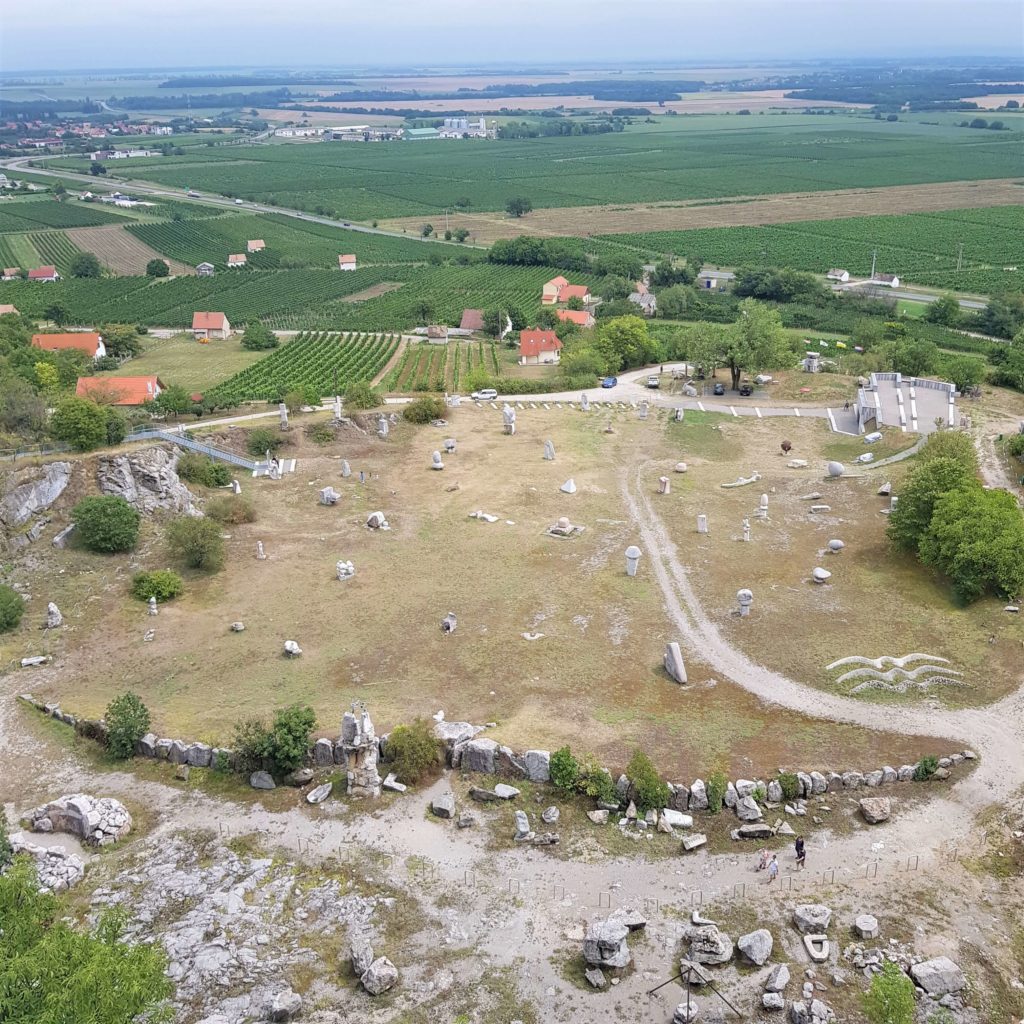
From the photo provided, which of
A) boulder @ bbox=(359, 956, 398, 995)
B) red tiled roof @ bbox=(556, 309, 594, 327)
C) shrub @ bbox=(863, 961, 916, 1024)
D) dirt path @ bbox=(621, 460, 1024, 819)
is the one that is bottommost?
boulder @ bbox=(359, 956, 398, 995)

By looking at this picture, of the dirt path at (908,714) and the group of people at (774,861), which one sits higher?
the dirt path at (908,714)

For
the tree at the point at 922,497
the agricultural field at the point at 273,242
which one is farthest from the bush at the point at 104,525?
the agricultural field at the point at 273,242

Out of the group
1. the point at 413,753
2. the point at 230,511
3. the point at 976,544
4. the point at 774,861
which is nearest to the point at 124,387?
the point at 230,511

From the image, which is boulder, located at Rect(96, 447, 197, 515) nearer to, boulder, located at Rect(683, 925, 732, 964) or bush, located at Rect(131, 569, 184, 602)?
bush, located at Rect(131, 569, 184, 602)

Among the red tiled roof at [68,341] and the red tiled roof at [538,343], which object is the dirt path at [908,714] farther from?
the red tiled roof at [68,341]

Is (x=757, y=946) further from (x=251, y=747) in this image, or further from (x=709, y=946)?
(x=251, y=747)

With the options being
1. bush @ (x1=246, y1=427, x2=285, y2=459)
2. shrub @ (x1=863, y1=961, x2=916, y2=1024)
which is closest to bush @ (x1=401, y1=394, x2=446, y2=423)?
bush @ (x1=246, y1=427, x2=285, y2=459)

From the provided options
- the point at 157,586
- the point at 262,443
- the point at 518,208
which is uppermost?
the point at 518,208
